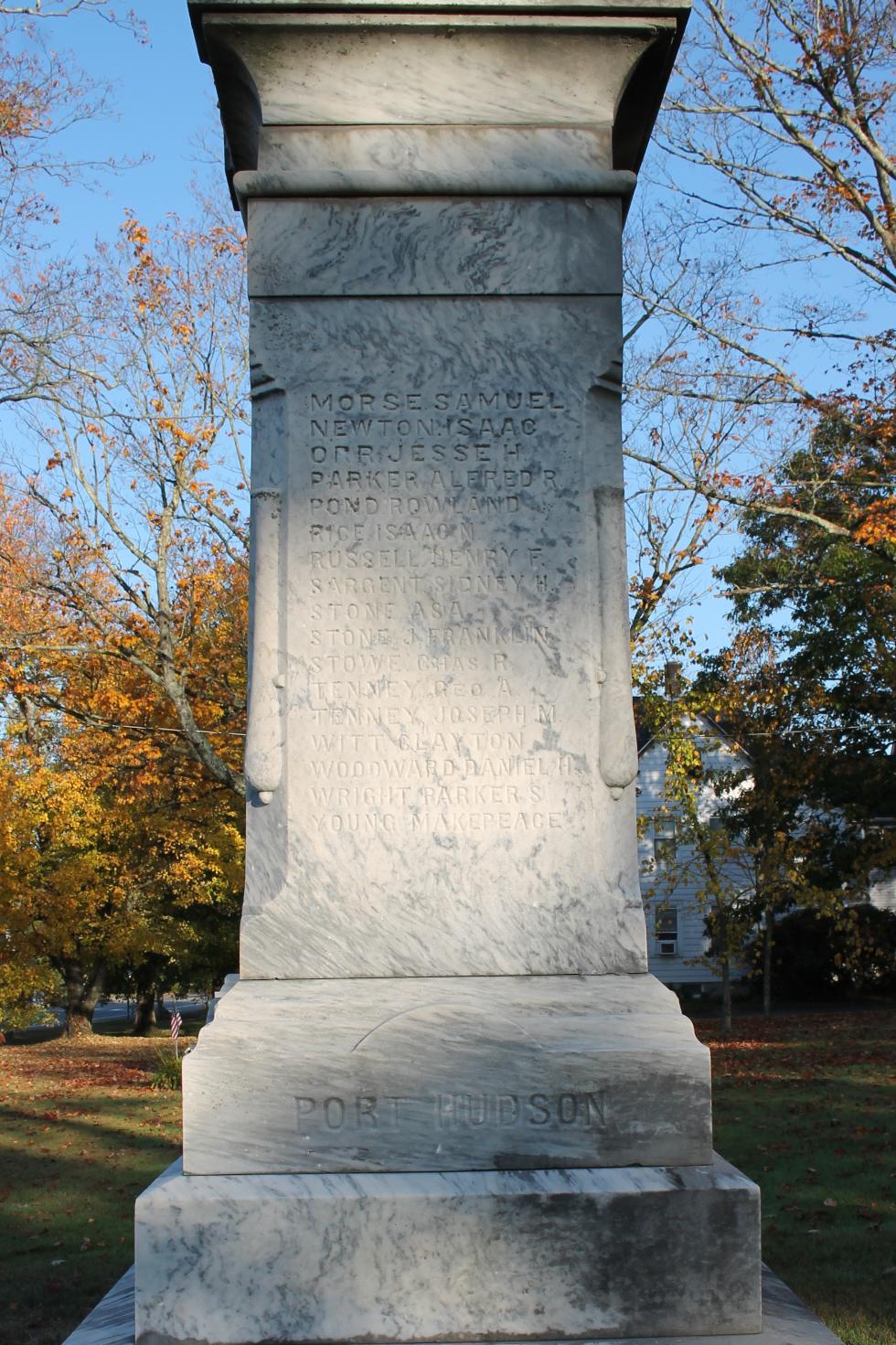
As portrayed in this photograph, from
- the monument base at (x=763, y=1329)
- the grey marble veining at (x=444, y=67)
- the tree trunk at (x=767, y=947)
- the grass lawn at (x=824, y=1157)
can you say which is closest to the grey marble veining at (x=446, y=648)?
the grey marble veining at (x=444, y=67)

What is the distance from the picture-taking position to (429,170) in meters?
4.01

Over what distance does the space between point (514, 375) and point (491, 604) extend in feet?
2.33

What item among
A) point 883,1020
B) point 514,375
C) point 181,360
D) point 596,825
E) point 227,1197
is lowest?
point 883,1020

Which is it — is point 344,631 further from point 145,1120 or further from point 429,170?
point 145,1120

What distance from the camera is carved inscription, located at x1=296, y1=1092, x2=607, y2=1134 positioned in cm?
351

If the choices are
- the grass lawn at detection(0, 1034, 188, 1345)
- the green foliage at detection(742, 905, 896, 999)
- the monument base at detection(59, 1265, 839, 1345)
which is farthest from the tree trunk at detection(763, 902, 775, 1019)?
the monument base at detection(59, 1265, 839, 1345)

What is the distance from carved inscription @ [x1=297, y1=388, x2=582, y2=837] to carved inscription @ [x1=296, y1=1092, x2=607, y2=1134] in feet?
2.46

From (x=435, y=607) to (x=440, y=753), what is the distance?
0.43 m

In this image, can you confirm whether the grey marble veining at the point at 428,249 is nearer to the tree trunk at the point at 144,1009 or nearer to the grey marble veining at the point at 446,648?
the grey marble veining at the point at 446,648

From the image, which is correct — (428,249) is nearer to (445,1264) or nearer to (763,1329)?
(445,1264)

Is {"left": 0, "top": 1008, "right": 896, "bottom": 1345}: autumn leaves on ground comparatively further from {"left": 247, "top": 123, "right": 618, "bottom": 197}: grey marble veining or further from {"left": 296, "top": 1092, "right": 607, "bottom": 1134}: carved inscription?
{"left": 247, "top": 123, "right": 618, "bottom": 197}: grey marble veining

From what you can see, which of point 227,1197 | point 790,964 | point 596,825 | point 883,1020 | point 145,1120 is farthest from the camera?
point 790,964

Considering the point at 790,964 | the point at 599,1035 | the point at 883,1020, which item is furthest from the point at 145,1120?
the point at 790,964

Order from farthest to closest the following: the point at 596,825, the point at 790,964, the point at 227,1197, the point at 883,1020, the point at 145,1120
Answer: the point at 790,964
the point at 883,1020
the point at 145,1120
the point at 596,825
the point at 227,1197
